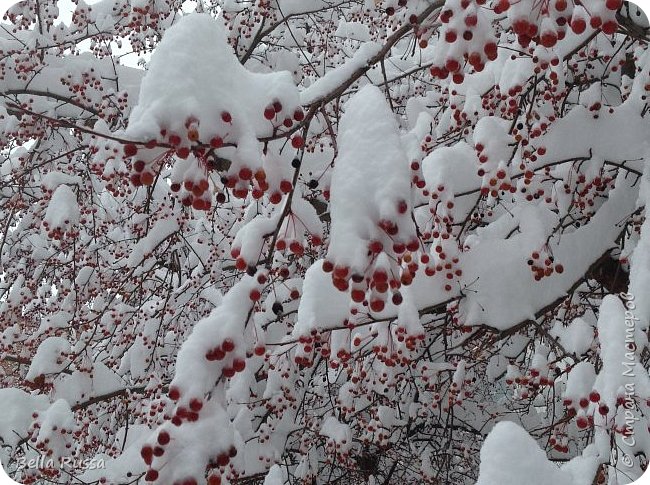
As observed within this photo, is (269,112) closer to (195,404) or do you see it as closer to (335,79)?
(335,79)

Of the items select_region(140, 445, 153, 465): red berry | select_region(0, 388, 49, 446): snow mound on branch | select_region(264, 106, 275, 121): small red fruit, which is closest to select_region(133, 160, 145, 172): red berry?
select_region(264, 106, 275, 121): small red fruit

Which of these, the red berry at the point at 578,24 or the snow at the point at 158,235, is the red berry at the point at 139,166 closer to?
the red berry at the point at 578,24

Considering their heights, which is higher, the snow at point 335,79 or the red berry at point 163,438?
the snow at point 335,79

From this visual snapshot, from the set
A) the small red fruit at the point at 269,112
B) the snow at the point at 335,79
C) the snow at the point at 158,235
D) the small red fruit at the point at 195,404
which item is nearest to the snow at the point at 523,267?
the snow at the point at 335,79

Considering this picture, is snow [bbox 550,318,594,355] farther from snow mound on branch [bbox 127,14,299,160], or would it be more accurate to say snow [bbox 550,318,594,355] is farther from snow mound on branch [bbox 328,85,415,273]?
snow mound on branch [bbox 127,14,299,160]

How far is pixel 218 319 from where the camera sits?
5.40 ft

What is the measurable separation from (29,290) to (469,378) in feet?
17.9

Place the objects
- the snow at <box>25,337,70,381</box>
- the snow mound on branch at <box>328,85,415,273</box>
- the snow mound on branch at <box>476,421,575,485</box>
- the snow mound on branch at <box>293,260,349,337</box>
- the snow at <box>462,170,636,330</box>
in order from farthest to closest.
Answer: the snow at <box>25,337,70,381</box>, the snow at <box>462,170,636,330</box>, the snow mound on branch at <box>293,260,349,337</box>, the snow mound on branch at <box>476,421,575,485</box>, the snow mound on branch at <box>328,85,415,273</box>

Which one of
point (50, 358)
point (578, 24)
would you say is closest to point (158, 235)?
point (50, 358)

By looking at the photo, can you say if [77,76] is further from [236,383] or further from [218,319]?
[218,319]

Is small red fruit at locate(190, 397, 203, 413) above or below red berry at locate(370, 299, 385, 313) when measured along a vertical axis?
below

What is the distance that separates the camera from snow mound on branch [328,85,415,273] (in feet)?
4.51

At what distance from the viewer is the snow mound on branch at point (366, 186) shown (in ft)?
4.51

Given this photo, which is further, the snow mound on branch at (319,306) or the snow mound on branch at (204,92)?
the snow mound on branch at (319,306)
